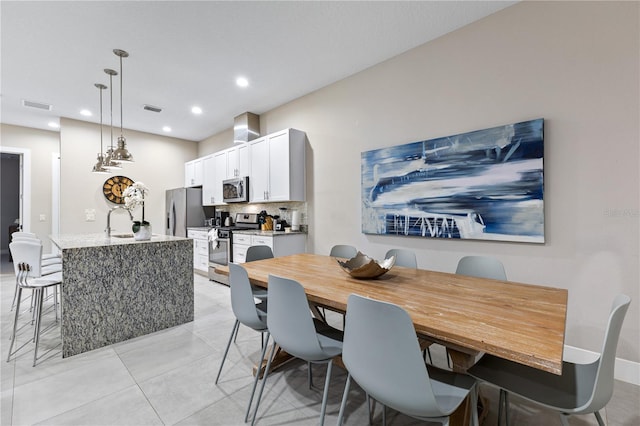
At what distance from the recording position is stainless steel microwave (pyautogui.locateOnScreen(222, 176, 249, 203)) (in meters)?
4.91

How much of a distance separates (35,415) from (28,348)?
1.20 metres

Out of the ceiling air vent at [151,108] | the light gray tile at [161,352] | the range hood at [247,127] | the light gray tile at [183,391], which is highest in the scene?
the ceiling air vent at [151,108]

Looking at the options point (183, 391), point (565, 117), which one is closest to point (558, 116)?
point (565, 117)

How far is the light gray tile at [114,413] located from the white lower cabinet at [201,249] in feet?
11.1

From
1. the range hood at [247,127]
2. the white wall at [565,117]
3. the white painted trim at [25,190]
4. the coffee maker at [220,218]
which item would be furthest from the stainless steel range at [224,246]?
the white painted trim at [25,190]

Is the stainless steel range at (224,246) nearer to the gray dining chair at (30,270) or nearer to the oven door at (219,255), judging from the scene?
the oven door at (219,255)

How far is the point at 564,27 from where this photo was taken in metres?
2.29

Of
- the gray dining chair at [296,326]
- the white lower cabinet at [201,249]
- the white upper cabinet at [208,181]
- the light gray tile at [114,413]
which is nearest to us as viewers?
the gray dining chair at [296,326]

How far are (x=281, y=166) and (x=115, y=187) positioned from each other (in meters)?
3.92

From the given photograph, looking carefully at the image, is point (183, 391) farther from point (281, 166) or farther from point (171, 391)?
point (281, 166)

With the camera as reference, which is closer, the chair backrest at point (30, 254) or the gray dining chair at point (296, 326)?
the gray dining chair at point (296, 326)

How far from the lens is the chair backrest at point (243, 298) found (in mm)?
1794

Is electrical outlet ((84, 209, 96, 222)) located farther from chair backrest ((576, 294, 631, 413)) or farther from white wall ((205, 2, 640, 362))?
chair backrest ((576, 294, 631, 413))

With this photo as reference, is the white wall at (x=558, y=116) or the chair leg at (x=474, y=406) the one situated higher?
the white wall at (x=558, y=116)
